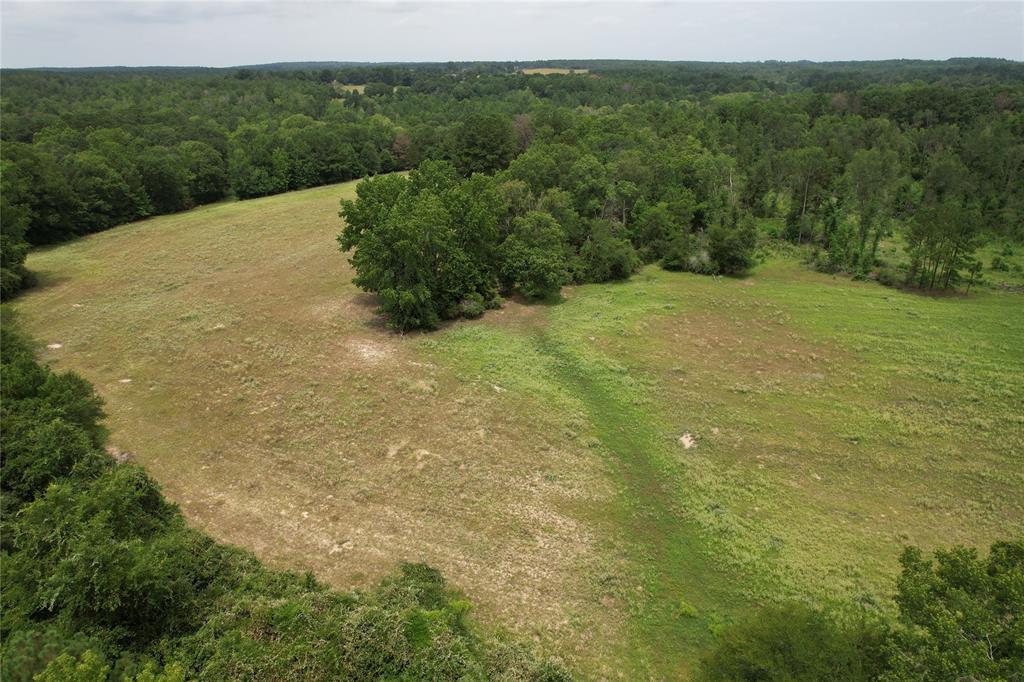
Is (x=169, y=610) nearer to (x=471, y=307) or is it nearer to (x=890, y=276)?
(x=471, y=307)

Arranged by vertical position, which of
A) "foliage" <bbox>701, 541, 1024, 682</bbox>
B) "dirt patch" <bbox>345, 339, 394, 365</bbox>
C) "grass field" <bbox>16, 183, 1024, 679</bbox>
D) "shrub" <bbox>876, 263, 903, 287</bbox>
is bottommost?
"grass field" <bbox>16, 183, 1024, 679</bbox>

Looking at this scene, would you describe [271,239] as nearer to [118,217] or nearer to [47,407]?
[118,217]

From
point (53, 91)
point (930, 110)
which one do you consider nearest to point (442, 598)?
point (930, 110)

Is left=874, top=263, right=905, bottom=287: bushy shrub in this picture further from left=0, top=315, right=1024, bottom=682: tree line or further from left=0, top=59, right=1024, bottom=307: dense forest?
left=0, top=315, right=1024, bottom=682: tree line

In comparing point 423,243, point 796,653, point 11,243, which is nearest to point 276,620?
point 796,653

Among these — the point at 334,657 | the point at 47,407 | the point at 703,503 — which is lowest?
the point at 703,503

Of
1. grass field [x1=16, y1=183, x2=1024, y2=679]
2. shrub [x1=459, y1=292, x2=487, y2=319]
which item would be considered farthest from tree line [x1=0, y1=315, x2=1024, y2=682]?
shrub [x1=459, y1=292, x2=487, y2=319]
